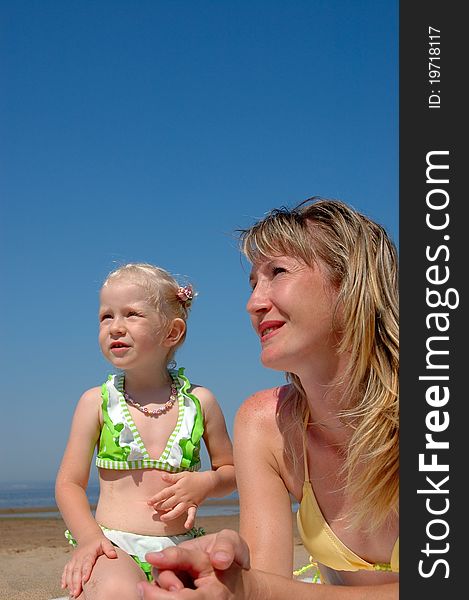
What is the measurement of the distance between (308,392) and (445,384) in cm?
57

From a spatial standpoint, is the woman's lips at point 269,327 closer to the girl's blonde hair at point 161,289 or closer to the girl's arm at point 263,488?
the girl's arm at point 263,488

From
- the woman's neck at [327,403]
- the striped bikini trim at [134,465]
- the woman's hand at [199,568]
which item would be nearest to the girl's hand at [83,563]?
the striped bikini trim at [134,465]

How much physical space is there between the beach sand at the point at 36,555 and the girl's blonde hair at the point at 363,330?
9.45ft

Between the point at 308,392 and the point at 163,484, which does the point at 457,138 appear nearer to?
the point at 308,392

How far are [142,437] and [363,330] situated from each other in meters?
1.31

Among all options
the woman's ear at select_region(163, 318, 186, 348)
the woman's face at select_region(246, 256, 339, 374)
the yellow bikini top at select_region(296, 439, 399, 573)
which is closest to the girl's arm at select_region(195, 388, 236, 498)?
the woman's ear at select_region(163, 318, 186, 348)

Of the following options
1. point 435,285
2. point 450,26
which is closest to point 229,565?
point 435,285

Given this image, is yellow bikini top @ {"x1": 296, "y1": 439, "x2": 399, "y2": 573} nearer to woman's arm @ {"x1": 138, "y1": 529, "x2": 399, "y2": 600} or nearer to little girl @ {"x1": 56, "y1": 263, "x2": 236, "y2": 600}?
little girl @ {"x1": 56, "y1": 263, "x2": 236, "y2": 600}

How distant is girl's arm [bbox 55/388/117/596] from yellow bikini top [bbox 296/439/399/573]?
743mm

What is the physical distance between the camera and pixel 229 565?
171 cm

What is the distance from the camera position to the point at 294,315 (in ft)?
8.54

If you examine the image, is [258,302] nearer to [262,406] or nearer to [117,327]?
[262,406]

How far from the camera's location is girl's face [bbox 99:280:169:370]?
3.59 metres

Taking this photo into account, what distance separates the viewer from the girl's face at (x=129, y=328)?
3.59 meters
